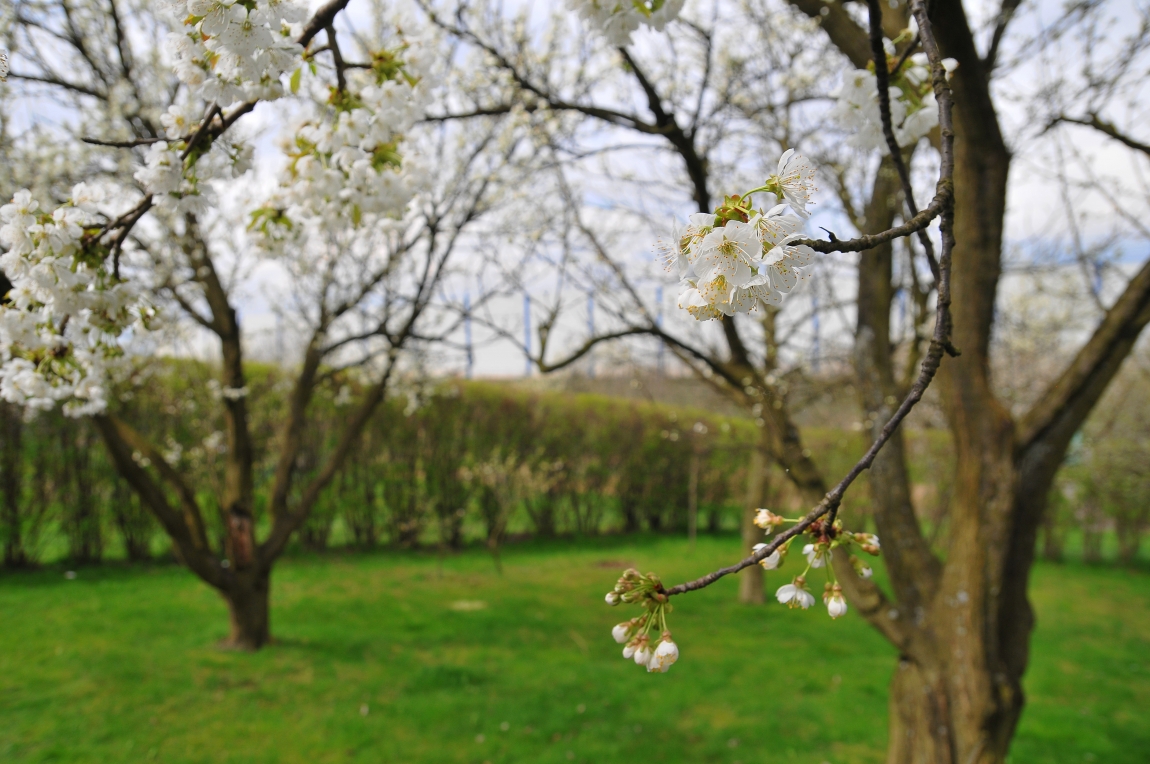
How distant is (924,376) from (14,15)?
14.8 ft

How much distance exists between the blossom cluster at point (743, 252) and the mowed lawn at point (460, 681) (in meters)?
3.19

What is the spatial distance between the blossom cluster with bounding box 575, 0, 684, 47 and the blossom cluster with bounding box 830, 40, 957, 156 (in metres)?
0.44

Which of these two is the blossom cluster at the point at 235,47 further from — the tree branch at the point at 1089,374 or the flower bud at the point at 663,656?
the tree branch at the point at 1089,374

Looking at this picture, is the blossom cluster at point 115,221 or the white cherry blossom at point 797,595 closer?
the white cherry blossom at point 797,595

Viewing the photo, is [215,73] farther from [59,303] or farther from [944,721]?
[944,721]

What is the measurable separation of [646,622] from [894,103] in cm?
122

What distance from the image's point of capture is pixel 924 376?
2.53 ft

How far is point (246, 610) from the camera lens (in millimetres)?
4559

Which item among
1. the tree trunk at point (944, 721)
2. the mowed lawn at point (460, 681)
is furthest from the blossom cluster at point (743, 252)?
the mowed lawn at point (460, 681)

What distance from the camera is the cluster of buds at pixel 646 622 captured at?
883 mm

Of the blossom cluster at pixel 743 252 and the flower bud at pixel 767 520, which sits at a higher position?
the blossom cluster at pixel 743 252

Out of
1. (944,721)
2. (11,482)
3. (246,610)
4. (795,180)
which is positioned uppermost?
(795,180)

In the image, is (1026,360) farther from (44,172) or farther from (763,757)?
(44,172)

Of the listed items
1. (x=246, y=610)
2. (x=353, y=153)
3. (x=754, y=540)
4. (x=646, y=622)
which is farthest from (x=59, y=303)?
(x=754, y=540)
